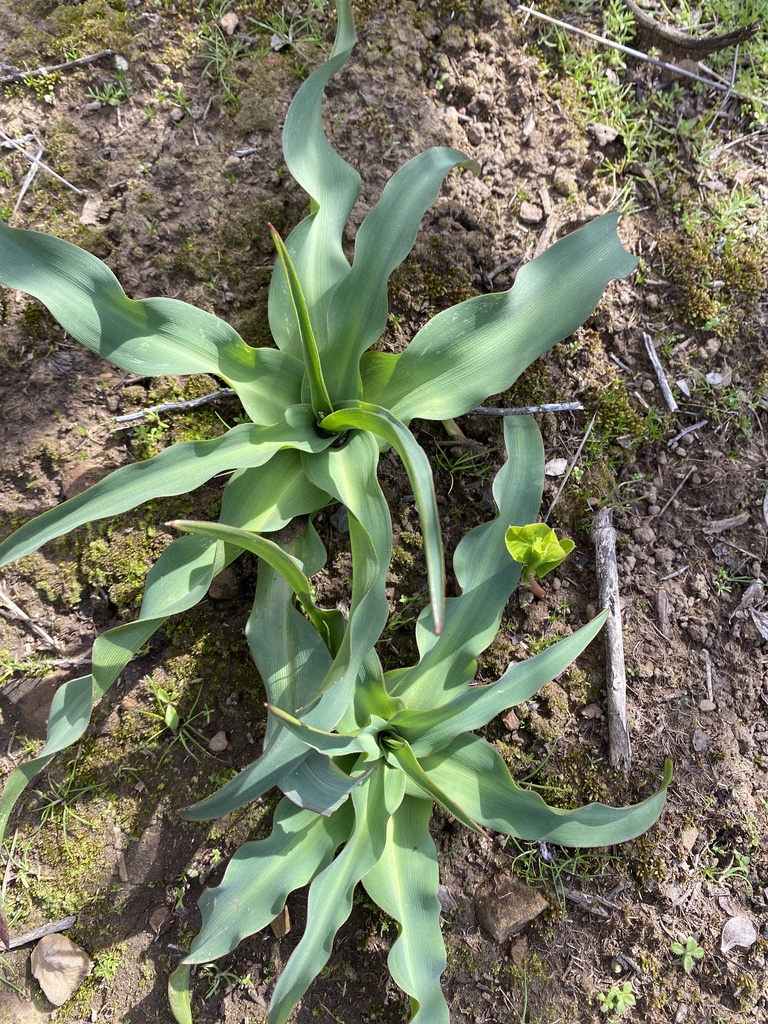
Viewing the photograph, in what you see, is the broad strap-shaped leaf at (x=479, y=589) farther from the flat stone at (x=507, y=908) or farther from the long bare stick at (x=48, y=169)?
the long bare stick at (x=48, y=169)

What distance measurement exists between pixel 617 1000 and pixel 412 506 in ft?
5.73

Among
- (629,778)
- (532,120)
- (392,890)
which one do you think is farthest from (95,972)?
(532,120)

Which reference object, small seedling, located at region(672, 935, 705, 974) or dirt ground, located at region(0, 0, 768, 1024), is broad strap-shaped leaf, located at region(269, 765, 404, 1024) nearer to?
dirt ground, located at region(0, 0, 768, 1024)

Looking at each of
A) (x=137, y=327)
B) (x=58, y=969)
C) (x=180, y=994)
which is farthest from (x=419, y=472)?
(x=58, y=969)

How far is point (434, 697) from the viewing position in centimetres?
200

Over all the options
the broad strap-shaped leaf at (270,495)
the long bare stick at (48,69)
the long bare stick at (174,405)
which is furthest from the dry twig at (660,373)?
the long bare stick at (48,69)

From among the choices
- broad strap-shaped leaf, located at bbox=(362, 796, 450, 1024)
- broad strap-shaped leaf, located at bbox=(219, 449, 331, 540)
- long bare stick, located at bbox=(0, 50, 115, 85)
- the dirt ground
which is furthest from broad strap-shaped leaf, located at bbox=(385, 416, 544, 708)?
long bare stick, located at bbox=(0, 50, 115, 85)

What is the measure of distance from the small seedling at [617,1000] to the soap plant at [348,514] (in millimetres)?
717

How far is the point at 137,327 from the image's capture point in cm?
185

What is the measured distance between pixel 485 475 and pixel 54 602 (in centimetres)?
157

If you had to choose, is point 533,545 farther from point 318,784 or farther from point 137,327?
point 137,327

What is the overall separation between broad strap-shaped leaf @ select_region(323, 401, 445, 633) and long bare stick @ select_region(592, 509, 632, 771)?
995mm

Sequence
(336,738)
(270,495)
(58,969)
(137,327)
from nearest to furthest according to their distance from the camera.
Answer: (336,738) → (137,327) → (270,495) → (58,969)

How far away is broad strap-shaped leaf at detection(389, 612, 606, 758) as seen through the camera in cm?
186
